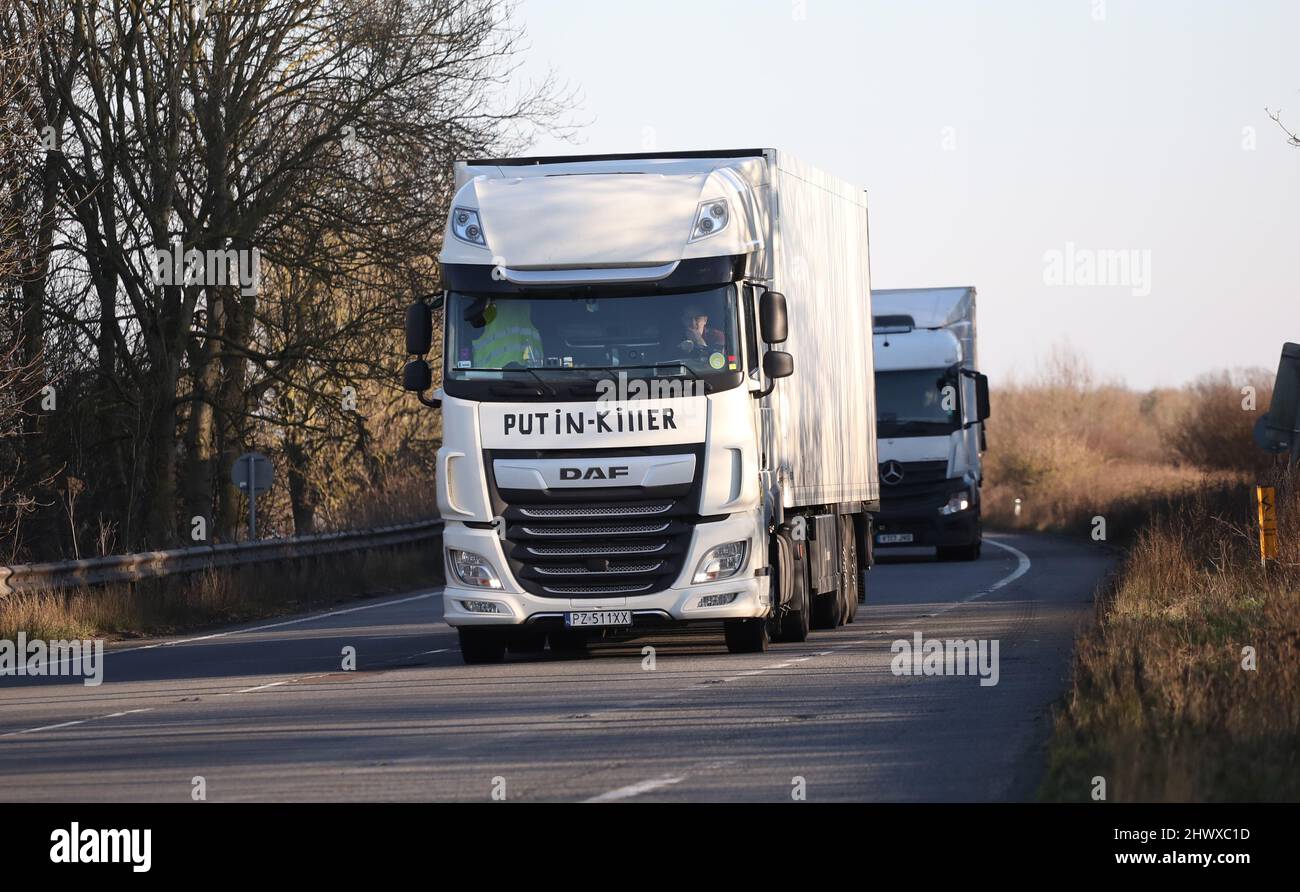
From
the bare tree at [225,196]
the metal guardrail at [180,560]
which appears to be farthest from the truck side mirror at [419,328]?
the bare tree at [225,196]

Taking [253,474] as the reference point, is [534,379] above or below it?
above

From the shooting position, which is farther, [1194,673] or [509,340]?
[509,340]

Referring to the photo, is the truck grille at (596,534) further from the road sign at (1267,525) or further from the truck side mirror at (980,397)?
the truck side mirror at (980,397)

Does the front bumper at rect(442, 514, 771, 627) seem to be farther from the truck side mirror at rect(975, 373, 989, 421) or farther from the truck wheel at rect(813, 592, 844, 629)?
the truck side mirror at rect(975, 373, 989, 421)

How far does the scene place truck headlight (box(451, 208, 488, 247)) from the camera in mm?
15930

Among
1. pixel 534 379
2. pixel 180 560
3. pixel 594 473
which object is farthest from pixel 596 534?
pixel 180 560

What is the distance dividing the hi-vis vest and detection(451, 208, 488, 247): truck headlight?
1.82 ft

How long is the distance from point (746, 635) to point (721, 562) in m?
1.36

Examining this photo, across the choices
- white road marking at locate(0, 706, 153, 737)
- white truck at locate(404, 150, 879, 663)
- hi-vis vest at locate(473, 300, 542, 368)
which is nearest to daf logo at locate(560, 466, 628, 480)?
white truck at locate(404, 150, 879, 663)

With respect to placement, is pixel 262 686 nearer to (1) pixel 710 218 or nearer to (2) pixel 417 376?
(2) pixel 417 376

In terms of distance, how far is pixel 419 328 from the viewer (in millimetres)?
16109

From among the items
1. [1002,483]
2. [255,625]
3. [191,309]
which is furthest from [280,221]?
[1002,483]
